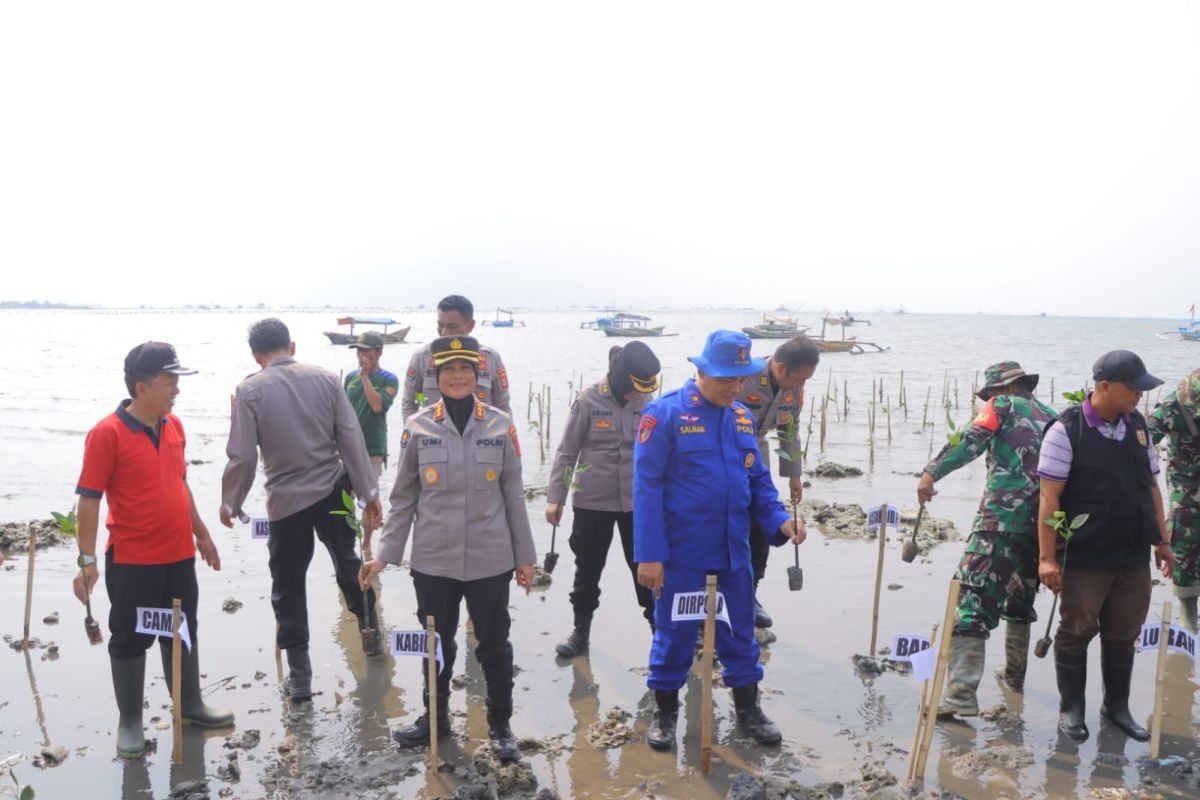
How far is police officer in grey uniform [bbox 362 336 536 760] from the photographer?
3.62 m

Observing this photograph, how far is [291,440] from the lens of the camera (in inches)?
171

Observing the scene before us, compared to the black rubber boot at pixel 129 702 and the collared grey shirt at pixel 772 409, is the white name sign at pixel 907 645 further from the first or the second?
the black rubber boot at pixel 129 702

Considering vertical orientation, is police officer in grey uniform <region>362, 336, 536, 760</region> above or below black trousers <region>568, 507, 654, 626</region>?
above

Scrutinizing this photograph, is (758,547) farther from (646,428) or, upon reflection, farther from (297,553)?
(297,553)

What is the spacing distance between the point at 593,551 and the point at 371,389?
246 centimetres

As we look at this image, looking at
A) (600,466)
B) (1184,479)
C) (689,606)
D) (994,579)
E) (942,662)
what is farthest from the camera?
(1184,479)

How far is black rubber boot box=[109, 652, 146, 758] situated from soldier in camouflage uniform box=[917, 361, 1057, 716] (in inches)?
155

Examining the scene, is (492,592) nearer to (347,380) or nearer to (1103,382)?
(1103,382)

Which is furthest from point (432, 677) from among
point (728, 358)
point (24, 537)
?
point (24, 537)

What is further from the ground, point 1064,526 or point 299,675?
point 1064,526

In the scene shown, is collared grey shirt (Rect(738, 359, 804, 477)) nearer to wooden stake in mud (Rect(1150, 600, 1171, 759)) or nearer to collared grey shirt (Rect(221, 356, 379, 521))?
wooden stake in mud (Rect(1150, 600, 1171, 759))

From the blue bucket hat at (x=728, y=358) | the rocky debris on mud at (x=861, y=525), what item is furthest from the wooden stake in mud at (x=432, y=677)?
the rocky debris on mud at (x=861, y=525)

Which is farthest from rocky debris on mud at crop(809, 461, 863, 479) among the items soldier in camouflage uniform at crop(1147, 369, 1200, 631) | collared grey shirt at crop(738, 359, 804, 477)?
collared grey shirt at crop(738, 359, 804, 477)

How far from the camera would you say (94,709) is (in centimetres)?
435
